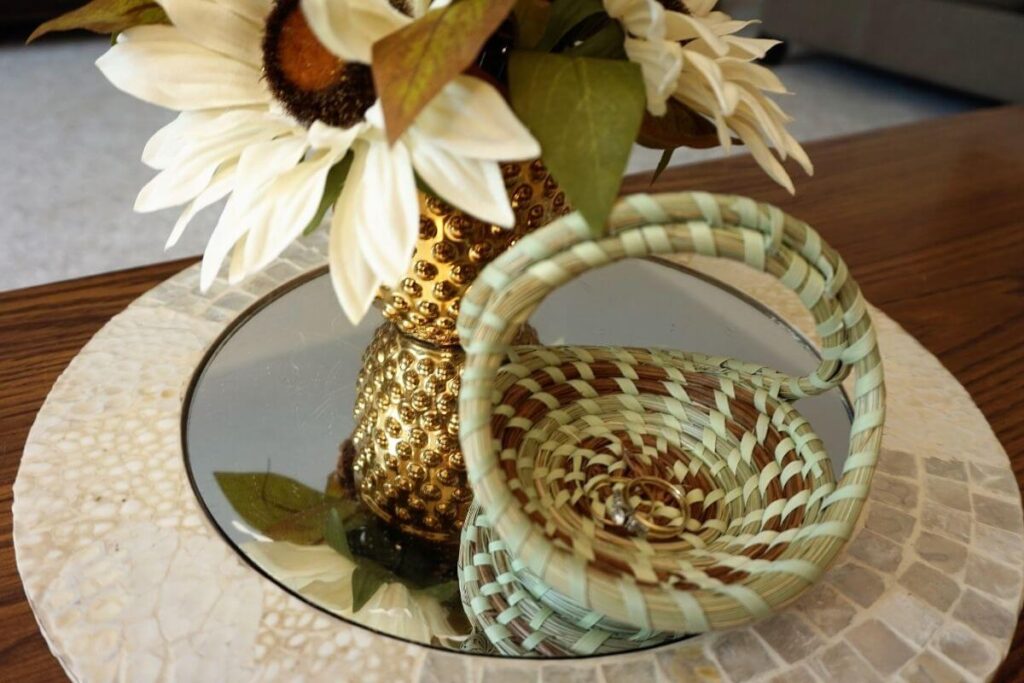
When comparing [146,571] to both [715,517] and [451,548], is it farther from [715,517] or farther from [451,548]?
[715,517]

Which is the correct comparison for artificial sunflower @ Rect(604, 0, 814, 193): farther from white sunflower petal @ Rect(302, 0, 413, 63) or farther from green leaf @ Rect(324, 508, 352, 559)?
green leaf @ Rect(324, 508, 352, 559)

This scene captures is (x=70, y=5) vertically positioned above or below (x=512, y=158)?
below

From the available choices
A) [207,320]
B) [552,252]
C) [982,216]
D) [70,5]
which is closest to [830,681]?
[552,252]

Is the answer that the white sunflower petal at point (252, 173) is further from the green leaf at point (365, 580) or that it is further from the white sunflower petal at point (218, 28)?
the green leaf at point (365, 580)

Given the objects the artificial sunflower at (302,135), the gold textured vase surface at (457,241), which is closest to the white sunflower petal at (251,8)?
the artificial sunflower at (302,135)

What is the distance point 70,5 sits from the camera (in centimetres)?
184

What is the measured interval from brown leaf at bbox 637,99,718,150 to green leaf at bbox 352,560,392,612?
0.72 feet

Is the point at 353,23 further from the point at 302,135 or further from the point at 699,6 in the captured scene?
the point at 699,6

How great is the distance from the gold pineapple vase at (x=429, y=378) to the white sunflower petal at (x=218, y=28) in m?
0.10

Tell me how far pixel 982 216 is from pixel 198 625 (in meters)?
0.70

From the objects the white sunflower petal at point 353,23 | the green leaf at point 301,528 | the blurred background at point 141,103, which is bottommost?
the blurred background at point 141,103

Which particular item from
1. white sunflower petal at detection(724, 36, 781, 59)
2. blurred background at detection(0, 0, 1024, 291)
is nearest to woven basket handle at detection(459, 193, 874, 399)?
white sunflower petal at detection(724, 36, 781, 59)

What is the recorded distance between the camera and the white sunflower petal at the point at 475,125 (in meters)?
0.31

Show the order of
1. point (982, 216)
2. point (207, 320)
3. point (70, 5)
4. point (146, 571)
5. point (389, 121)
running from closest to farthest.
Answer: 1. point (389, 121)
2. point (146, 571)
3. point (207, 320)
4. point (982, 216)
5. point (70, 5)
